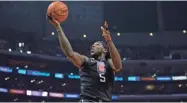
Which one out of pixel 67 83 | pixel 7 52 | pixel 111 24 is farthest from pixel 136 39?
pixel 7 52

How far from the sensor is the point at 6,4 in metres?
24.6

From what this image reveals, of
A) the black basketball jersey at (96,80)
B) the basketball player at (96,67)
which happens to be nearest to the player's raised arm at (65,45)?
the basketball player at (96,67)

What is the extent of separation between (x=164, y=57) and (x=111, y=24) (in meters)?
4.53

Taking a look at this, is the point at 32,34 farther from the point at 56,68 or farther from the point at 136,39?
the point at 136,39

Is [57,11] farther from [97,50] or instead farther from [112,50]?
[112,50]

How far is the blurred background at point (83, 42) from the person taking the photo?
80.8 ft

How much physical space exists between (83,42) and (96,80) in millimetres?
21382

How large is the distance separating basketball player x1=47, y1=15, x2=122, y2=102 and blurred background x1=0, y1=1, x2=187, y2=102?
2072 centimetres

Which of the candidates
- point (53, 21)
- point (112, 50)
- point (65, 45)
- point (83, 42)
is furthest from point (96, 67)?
point (83, 42)

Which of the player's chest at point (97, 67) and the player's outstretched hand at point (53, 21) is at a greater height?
the player's outstretched hand at point (53, 21)

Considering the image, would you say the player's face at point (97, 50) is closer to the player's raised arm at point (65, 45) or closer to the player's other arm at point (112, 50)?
the player's other arm at point (112, 50)

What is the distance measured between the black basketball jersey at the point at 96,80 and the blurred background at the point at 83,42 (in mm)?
20810

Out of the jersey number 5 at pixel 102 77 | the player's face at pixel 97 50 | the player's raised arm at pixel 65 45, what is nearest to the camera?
the player's raised arm at pixel 65 45

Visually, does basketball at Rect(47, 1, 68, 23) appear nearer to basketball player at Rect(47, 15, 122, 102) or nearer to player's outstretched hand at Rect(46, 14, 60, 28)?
player's outstretched hand at Rect(46, 14, 60, 28)
